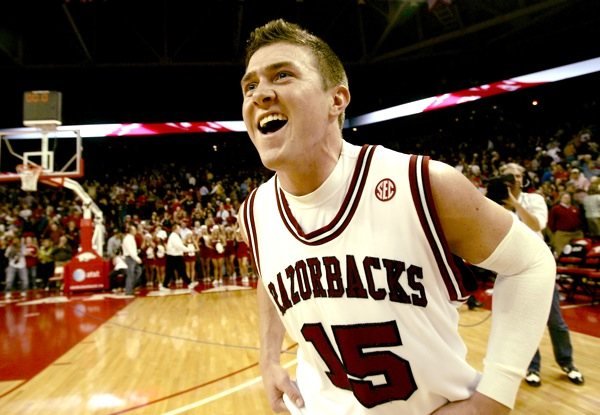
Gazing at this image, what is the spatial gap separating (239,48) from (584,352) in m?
13.4

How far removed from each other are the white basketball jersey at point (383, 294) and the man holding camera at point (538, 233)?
2.48 metres

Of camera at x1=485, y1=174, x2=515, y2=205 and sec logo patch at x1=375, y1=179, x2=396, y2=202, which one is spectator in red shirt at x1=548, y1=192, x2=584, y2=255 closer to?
camera at x1=485, y1=174, x2=515, y2=205

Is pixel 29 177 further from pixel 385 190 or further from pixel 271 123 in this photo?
pixel 385 190

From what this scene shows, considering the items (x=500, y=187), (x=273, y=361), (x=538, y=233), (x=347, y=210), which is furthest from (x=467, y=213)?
(x=538, y=233)

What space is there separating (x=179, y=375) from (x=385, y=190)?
148 inches

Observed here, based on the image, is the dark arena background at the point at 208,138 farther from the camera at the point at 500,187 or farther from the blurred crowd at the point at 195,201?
the camera at the point at 500,187

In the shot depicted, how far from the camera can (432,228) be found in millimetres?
1023

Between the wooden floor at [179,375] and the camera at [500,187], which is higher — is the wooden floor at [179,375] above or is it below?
below

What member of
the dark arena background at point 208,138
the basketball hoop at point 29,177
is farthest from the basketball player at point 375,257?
the basketball hoop at point 29,177

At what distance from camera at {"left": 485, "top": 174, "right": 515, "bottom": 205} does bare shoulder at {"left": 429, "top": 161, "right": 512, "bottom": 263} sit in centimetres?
237

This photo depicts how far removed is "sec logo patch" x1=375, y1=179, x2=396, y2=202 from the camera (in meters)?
1.10

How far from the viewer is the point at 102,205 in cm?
A: 1605

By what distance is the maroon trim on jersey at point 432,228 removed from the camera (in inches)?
40.3

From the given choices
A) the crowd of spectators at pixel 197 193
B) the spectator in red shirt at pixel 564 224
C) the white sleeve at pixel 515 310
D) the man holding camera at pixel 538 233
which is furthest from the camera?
the crowd of spectators at pixel 197 193
